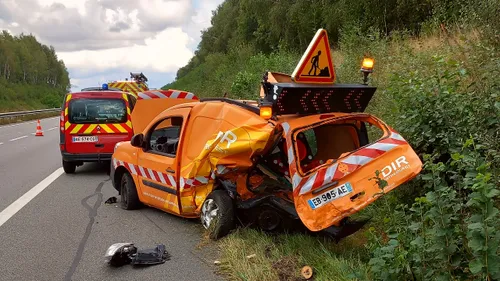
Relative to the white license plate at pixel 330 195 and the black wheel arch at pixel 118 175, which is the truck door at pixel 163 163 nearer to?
the black wheel arch at pixel 118 175

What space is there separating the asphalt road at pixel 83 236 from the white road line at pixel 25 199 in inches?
2.9

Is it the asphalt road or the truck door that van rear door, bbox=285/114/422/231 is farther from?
the truck door

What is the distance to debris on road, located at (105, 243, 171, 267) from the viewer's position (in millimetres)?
5062

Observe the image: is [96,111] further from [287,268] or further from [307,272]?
[307,272]

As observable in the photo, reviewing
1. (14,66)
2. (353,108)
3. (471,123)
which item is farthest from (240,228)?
(14,66)

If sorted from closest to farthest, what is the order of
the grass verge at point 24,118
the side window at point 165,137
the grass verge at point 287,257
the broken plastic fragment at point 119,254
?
1. the grass verge at point 287,257
2. the broken plastic fragment at point 119,254
3. the side window at point 165,137
4. the grass verge at point 24,118

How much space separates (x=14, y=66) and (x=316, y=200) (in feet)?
371

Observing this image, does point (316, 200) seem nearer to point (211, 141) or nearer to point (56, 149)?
point (211, 141)

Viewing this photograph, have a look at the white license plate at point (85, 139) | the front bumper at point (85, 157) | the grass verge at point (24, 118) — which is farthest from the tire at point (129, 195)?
the grass verge at point (24, 118)

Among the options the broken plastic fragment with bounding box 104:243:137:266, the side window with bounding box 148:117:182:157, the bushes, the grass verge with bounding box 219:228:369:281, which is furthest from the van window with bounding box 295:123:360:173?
the broken plastic fragment with bounding box 104:243:137:266

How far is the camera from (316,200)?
452 cm

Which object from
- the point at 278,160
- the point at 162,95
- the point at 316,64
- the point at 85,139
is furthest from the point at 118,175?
the point at 316,64

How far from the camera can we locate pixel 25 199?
8391mm

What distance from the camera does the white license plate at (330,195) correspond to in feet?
14.6
